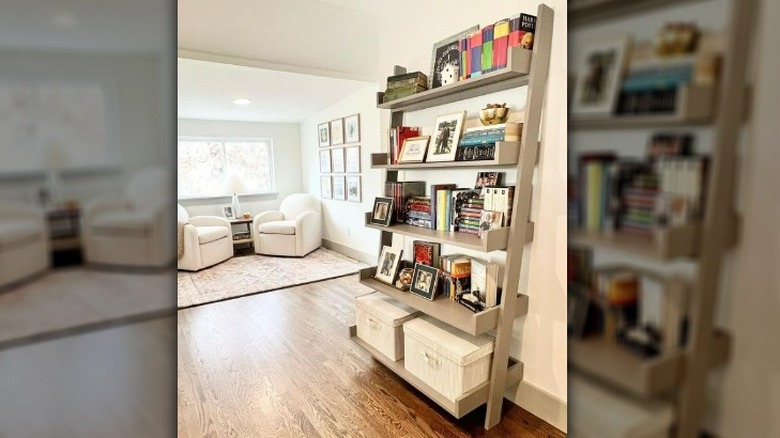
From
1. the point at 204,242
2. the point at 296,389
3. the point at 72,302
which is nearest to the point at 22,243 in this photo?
the point at 72,302

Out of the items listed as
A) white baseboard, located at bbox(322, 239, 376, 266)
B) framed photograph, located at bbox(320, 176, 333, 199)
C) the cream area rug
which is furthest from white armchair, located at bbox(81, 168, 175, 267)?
framed photograph, located at bbox(320, 176, 333, 199)

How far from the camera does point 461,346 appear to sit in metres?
1.61

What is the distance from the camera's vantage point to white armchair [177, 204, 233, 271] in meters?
4.03

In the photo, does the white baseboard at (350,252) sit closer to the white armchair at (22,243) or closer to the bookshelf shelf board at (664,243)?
the white armchair at (22,243)

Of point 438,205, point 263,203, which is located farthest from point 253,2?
point 263,203

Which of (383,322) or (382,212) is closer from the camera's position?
(383,322)

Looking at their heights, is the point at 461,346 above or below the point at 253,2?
below

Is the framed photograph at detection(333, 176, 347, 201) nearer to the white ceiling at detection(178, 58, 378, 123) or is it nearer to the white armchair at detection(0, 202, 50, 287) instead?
the white ceiling at detection(178, 58, 378, 123)

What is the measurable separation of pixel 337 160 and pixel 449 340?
370 cm

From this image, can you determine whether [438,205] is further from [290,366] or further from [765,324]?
[765,324]

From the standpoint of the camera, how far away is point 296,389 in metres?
1.94

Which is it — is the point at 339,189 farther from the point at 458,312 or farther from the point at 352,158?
the point at 458,312

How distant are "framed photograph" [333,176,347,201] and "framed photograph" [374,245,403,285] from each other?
2.75 m

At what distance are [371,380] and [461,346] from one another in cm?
66
